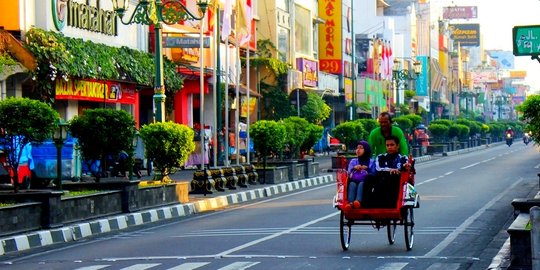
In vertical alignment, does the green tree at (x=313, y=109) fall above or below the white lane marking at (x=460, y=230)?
above

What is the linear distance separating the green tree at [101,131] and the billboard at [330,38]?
6034 centimetres

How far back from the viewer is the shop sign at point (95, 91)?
1517 inches

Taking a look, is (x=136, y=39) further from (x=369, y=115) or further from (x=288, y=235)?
(x=369, y=115)

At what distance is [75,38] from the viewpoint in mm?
39719

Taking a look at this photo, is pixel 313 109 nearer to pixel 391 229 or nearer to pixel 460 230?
pixel 460 230

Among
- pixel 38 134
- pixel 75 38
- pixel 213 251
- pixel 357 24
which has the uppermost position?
pixel 357 24

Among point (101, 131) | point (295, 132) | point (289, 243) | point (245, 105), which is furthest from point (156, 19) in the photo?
point (245, 105)

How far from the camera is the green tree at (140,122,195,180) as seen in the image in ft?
88.8

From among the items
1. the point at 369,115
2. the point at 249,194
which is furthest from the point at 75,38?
the point at 369,115

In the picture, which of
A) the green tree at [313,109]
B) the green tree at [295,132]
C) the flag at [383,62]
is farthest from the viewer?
the flag at [383,62]

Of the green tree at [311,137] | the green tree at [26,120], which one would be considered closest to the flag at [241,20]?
the green tree at [311,137]

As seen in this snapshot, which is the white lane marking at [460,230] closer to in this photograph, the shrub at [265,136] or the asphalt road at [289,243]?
the asphalt road at [289,243]

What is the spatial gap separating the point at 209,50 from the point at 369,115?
41410mm

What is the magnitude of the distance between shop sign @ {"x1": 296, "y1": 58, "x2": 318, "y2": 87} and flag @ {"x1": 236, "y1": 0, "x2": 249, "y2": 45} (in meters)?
33.7
